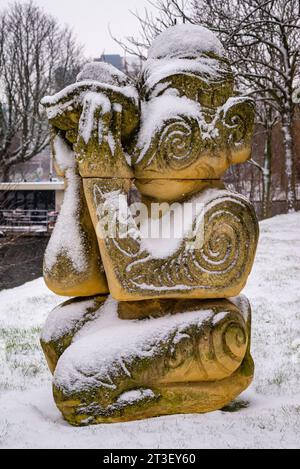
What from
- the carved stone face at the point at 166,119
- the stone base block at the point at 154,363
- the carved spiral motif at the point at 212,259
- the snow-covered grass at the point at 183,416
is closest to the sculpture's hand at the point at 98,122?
the carved stone face at the point at 166,119

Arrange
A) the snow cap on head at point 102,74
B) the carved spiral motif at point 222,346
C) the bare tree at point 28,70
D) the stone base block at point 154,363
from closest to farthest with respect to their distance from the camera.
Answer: the stone base block at point 154,363
the carved spiral motif at point 222,346
the snow cap on head at point 102,74
the bare tree at point 28,70

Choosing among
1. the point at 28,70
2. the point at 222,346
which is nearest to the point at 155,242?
the point at 222,346

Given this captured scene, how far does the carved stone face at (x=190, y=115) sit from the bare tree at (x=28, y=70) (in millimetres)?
15520

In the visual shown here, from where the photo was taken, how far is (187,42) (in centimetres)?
338

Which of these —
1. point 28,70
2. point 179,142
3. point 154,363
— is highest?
point 28,70

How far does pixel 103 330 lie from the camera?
129 inches

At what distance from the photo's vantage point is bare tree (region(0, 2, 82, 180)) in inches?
766

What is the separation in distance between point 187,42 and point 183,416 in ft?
7.93

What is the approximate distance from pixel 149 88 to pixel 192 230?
1005mm

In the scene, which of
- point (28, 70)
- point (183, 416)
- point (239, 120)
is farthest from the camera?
point (28, 70)

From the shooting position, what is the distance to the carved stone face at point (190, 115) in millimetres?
3209

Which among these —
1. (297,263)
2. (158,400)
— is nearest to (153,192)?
(158,400)

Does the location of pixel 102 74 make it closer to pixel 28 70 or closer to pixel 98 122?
pixel 98 122

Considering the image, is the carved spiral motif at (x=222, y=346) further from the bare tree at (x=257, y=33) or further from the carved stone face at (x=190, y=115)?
the bare tree at (x=257, y=33)
